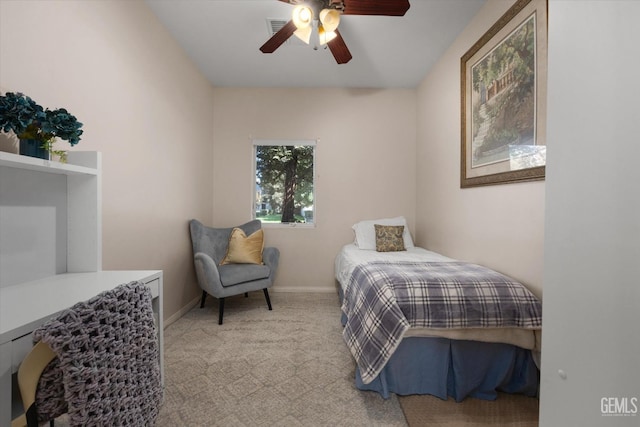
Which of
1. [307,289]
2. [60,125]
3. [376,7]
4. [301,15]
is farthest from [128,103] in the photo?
[307,289]

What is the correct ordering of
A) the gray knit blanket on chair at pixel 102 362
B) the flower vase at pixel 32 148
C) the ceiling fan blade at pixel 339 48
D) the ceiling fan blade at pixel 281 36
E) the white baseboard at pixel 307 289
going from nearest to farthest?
the gray knit blanket on chair at pixel 102 362, the flower vase at pixel 32 148, the ceiling fan blade at pixel 281 36, the ceiling fan blade at pixel 339 48, the white baseboard at pixel 307 289

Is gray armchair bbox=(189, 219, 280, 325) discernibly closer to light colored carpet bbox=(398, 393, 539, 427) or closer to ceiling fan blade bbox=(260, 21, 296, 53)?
light colored carpet bbox=(398, 393, 539, 427)

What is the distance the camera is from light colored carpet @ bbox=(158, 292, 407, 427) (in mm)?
1498

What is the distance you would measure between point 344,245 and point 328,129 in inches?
61.7

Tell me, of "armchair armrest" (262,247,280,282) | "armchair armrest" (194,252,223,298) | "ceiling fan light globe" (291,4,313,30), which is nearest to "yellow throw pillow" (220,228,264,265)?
"armchair armrest" (262,247,280,282)

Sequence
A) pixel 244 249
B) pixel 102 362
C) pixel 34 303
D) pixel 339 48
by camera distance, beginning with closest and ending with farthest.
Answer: pixel 102 362 → pixel 34 303 → pixel 339 48 → pixel 244 249

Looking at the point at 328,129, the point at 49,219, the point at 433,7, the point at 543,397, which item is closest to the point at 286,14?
the point at 433,7

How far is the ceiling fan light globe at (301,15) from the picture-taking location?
1882 millimetres

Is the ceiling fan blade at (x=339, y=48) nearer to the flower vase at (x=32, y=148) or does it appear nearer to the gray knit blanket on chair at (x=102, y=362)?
the flower vase at (x=32, y=148)

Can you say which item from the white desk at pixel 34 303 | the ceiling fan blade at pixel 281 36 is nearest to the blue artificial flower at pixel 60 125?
the white desk at pixel 34 303

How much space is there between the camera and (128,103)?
203 cm

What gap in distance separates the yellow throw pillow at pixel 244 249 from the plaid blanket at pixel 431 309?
171 centimetres

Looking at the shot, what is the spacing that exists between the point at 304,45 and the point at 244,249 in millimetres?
2195

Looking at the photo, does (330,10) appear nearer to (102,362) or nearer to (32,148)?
(32,148)
